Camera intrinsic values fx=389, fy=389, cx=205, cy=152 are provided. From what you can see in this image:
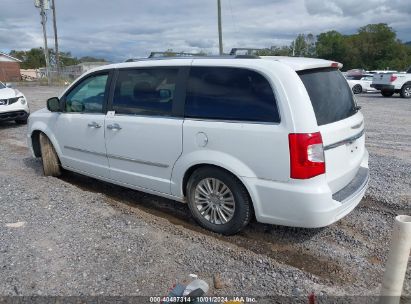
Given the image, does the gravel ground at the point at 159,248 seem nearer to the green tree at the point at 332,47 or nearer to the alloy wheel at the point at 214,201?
the alloy wheel at the point at 214,201

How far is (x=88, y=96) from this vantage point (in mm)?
5156

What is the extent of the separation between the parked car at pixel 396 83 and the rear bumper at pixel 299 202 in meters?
18.2

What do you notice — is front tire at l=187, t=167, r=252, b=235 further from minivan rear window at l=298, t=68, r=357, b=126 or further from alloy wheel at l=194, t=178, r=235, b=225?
minivan rear window at l=298, t=68, r=357, b=126

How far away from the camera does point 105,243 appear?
3822 mm

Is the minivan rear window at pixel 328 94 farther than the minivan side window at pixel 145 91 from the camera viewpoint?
No

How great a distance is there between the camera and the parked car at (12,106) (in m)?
10.5

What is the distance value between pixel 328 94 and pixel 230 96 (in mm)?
938

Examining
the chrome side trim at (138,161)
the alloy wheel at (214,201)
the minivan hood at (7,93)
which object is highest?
the minivan hood at (7,93)

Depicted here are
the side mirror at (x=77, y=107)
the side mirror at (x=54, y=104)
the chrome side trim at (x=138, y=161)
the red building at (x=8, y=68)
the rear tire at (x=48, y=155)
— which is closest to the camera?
the chrome side trim at (x=138, y=161)

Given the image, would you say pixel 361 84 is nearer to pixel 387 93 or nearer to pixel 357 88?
pixel 357 88

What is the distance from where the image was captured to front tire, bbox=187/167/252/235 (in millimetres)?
3742

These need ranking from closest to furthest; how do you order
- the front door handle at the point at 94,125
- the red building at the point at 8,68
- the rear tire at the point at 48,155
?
the front door handle at the point at 94,125, the rear tire at the point at 48,155, the red building at the point at 8,68

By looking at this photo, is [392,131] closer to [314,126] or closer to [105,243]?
[314,126]

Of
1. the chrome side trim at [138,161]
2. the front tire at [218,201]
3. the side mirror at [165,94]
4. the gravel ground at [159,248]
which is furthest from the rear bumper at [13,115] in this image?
the front tire at [218,201]
